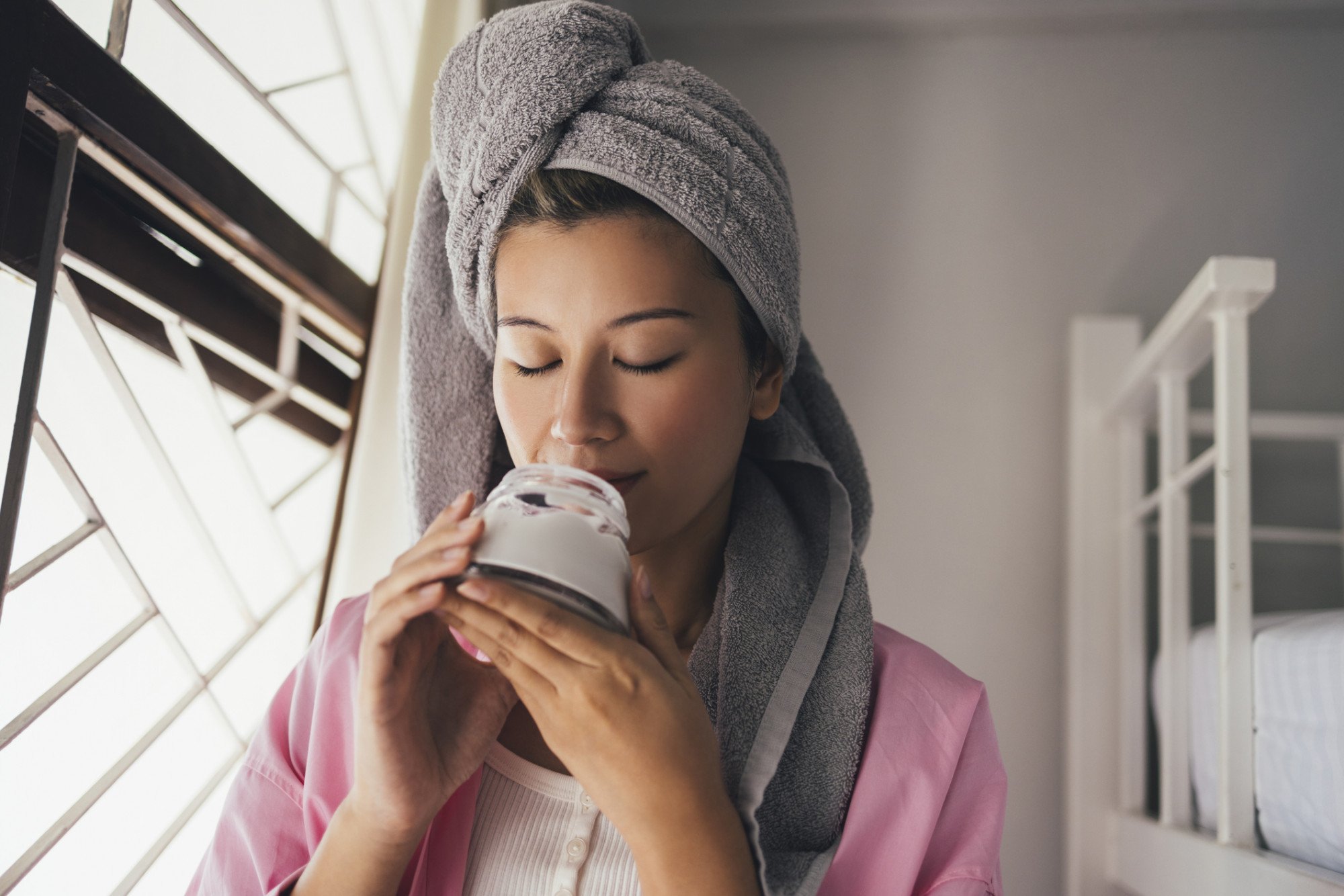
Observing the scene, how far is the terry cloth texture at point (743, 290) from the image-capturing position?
2.56 feet

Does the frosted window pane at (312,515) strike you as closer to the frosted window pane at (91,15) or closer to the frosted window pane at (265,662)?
the frosted window pane at (265,662)

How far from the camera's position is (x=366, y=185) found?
1.53 meters

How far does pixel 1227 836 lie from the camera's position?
1142mm

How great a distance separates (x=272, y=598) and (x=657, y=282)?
0.82 metres

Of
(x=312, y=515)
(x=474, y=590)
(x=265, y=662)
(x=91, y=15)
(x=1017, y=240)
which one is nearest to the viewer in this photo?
(x=474, y=590)

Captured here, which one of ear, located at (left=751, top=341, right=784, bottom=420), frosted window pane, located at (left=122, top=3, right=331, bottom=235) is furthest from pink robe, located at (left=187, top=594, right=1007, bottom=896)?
frosted window pane, located at (left=122, top=3, right=331, bottom=235)

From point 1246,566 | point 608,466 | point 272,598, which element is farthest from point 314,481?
point 1246,566

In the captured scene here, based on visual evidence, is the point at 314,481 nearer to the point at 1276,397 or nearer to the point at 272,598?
the point at 272,598

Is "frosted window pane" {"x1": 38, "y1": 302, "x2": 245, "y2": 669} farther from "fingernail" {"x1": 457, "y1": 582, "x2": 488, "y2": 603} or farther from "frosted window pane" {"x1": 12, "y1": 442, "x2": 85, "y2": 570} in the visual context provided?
"fingernail" {"x1": 457, "y1": 582, "x2": 488, "y2": 603}

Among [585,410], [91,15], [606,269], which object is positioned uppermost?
[91,15]

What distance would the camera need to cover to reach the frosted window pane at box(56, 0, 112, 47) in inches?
33.9

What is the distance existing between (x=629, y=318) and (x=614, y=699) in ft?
0.99

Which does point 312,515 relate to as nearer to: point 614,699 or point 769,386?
point 769,386

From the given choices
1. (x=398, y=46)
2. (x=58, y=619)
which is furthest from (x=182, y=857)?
(x=398, y=46)
